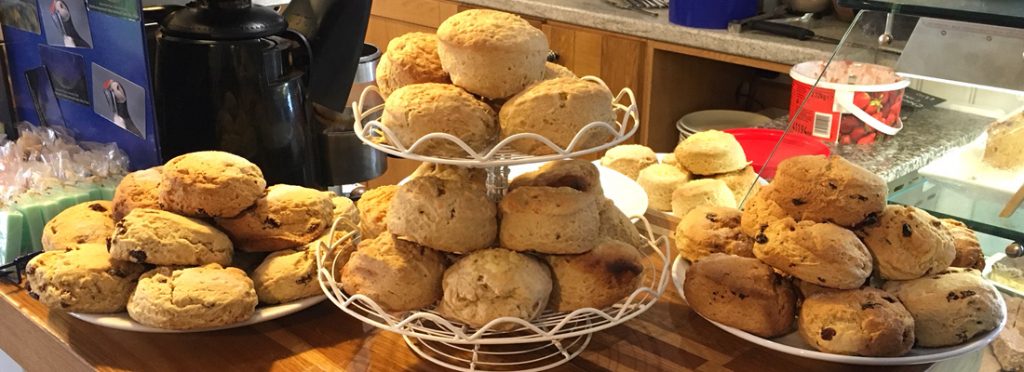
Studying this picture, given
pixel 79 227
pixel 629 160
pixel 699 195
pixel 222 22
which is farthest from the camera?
pixel 629 160

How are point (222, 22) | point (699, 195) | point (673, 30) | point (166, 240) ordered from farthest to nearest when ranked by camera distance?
point (673, 30), point (699, 195), point (222, 22), point (166, 240)

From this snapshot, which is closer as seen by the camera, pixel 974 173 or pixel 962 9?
pixel 962 9

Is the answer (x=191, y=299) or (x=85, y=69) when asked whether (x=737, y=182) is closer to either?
(x=191, y=299)

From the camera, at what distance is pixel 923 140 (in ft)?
3.93

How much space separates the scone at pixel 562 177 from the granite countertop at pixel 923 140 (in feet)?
1.48

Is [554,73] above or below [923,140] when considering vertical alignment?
above

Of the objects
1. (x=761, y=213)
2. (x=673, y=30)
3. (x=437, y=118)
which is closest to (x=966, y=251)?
(x=761, y=213)

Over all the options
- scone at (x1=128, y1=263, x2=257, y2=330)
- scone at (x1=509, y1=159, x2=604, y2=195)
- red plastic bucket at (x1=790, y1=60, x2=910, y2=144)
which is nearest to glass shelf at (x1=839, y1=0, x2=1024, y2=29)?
red plastic bucket at (x1=790, y1=60, x2=910, y2=144)

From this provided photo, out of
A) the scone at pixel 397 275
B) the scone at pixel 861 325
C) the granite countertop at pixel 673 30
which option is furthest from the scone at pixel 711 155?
the granite countertop at pixel 673 30

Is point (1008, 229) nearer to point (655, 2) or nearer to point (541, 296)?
point (541, 296)

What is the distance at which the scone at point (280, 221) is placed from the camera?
979mm

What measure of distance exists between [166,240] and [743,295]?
603mm

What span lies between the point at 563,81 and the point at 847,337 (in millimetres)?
369

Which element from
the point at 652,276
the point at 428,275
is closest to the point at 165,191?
the point at 428,275
